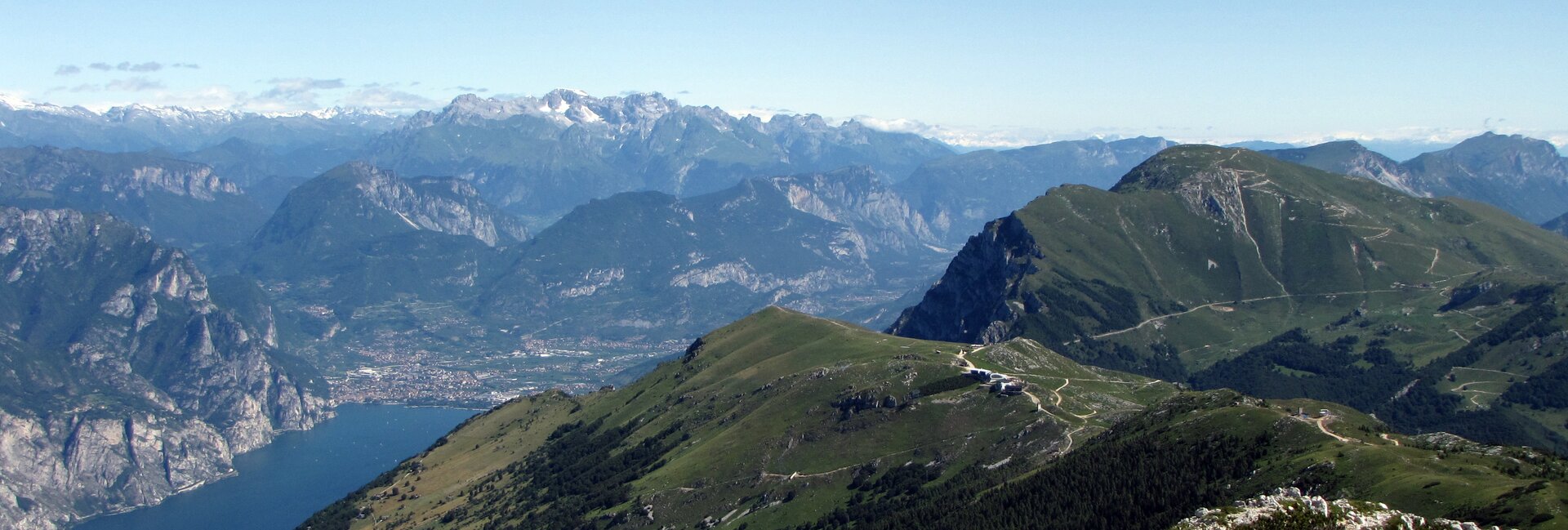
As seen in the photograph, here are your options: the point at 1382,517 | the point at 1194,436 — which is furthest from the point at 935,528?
the point at 1382,517

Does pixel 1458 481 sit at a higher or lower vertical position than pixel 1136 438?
higher

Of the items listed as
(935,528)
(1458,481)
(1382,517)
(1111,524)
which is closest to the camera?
(1382,517)

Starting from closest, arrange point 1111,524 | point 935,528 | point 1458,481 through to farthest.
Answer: point 1458,481
point 1111,524
point 935,528

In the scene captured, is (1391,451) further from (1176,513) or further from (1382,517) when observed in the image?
(1382,517)

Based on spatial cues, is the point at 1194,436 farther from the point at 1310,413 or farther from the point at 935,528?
the point at 935,528

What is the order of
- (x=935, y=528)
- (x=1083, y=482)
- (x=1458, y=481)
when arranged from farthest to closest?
1. (x=935, y=528)
2. (x=1083, y=482)
3. (x=1458, y=481)

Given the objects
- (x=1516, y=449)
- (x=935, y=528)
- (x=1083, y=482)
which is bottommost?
(x=935, y=528)

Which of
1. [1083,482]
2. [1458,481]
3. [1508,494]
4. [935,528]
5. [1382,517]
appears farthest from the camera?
[935,528]

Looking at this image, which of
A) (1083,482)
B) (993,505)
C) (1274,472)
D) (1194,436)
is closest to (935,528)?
(993,505)

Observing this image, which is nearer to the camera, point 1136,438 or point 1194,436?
point 1194,436
